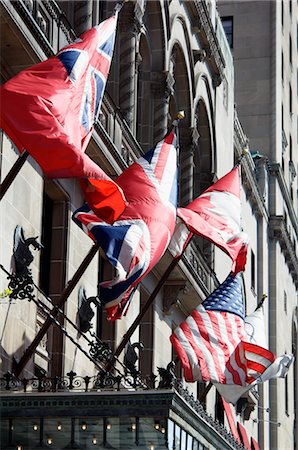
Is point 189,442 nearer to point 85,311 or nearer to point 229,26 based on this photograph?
point 85,311

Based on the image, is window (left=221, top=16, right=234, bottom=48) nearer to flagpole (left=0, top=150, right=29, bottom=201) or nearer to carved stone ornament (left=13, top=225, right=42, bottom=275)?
carved stone ornament (left=13, top=225, right=42, bottom=275)

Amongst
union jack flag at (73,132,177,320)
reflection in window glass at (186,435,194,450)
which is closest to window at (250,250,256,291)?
union jack flag at (73,132,177,320)

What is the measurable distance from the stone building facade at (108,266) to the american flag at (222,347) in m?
0.96

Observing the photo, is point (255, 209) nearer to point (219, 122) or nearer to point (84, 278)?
point (219, 122)

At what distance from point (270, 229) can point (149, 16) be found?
97.5 feet

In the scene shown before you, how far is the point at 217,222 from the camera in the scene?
31.3 metres

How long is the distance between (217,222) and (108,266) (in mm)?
5099

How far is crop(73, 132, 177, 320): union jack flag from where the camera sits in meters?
25.8

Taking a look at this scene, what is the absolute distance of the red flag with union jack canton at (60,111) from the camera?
909 inches

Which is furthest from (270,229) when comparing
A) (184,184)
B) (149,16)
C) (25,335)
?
(25,335)

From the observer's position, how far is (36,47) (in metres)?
27.3

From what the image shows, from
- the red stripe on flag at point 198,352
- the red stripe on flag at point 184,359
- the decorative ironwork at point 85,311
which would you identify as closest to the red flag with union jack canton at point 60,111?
the decorative ironwork at point 85,311

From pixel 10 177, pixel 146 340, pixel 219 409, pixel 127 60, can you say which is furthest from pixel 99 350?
pixel 219 409

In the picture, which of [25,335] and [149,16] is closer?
[25,335]
